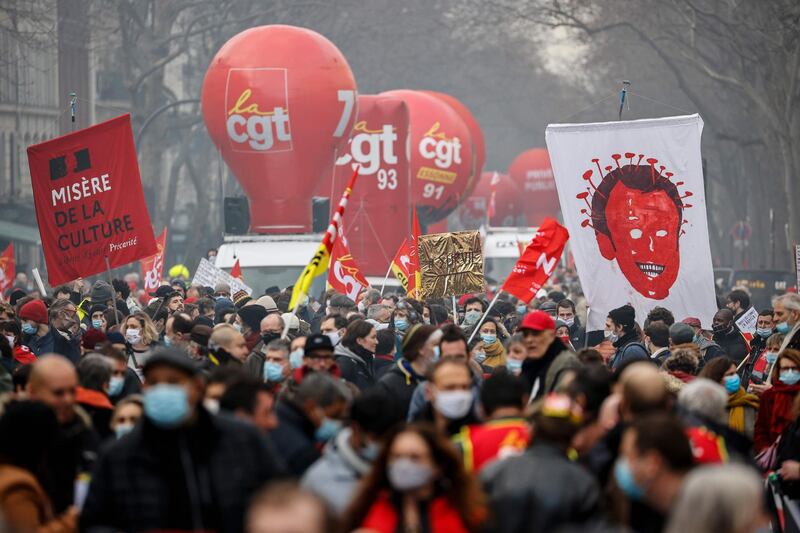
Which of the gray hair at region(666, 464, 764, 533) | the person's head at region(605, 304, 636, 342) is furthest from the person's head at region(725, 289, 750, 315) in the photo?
the gray hair at region(666, 464, 764, 533)

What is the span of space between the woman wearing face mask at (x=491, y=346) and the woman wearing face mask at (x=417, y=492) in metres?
7.37

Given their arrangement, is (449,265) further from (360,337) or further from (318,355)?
(318,355)

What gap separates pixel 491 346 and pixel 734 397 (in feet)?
12.8

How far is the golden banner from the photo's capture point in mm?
16844

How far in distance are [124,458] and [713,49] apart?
4134 cm

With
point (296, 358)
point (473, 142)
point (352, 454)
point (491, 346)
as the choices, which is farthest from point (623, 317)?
point (473, 142)

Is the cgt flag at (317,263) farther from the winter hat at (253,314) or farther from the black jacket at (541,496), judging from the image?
the black jacket at (541,496)

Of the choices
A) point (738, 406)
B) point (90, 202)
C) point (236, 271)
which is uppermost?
point (90, 202)

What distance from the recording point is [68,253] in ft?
50.0

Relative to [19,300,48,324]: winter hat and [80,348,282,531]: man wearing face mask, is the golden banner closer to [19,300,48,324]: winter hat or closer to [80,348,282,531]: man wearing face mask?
[19,300,48,324]: winter hat

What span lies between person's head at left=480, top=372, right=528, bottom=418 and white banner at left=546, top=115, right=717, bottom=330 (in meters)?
6.94

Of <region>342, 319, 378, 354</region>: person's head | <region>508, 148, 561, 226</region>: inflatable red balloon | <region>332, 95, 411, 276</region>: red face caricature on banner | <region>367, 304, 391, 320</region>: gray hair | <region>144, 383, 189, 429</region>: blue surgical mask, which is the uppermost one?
<region>508, 148, 561, 226</region>: inflatable red balloon

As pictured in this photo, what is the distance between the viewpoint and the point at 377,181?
28641 mm

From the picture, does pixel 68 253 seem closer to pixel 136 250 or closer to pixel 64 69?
pixel 136 250
